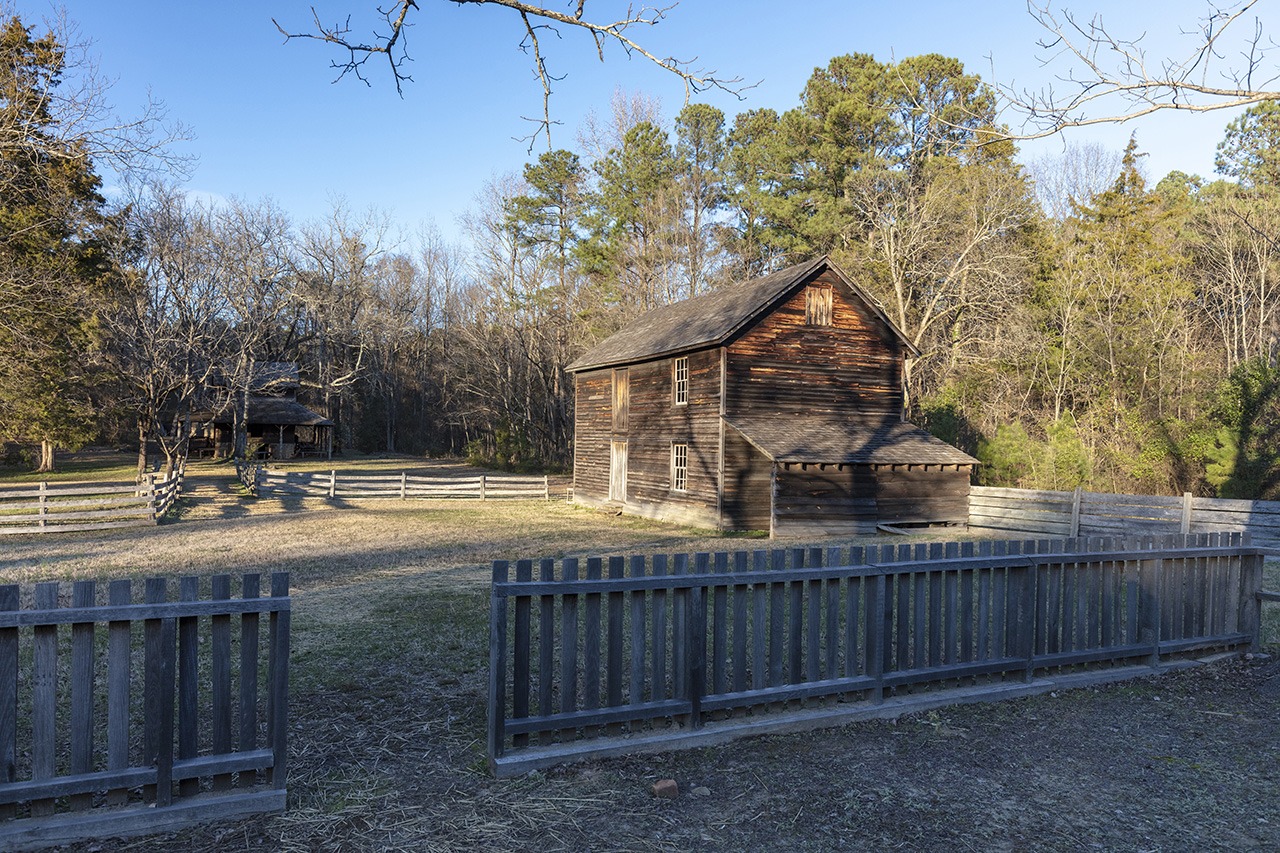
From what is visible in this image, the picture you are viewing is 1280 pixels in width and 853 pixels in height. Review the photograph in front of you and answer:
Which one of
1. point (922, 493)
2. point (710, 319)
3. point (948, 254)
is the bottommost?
point (922, 493)

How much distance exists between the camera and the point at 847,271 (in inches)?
1463

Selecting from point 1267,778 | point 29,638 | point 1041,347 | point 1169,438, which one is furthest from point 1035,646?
point 1041,347

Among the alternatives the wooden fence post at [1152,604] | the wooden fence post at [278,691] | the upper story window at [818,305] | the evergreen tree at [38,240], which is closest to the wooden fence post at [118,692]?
the wooden fence post at [278,691]

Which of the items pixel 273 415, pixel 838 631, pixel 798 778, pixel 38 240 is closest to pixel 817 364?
pixel 838 631

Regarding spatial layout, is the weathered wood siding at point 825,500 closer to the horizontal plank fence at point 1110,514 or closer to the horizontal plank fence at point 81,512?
the horizontal plank fence at point 1110,514

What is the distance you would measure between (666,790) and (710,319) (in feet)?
67.5

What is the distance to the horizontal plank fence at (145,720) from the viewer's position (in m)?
3.86

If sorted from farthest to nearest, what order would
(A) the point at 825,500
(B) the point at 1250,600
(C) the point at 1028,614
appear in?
(A) the point at 825,500
(B) the point at 1250,600
(C) the point at 1028,614

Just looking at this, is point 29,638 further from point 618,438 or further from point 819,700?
point 618,438

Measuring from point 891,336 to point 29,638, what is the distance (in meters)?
22.3

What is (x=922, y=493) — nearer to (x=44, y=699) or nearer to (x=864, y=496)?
(x=864, y=496)

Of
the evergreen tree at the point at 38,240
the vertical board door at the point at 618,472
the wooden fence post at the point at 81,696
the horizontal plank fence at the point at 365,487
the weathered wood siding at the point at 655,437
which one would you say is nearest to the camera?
the wooden fence post at the point at 81,696

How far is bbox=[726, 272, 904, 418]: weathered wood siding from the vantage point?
2225 cm

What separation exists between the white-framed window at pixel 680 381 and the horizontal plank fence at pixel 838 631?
16.3 metres
